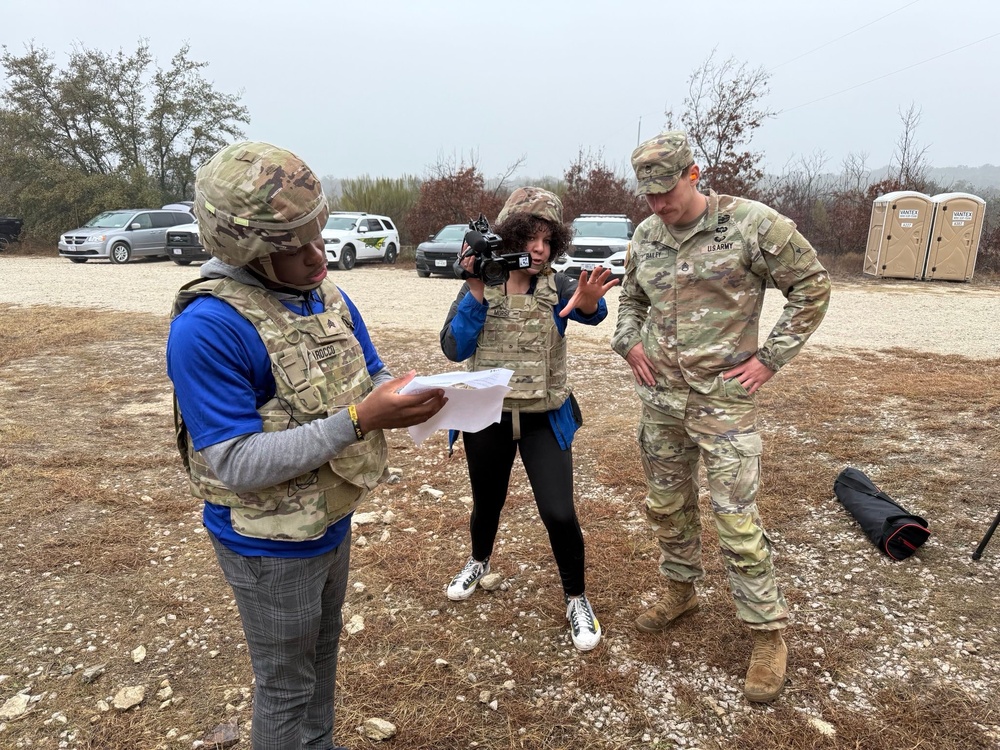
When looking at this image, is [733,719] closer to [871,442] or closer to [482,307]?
[482,307]

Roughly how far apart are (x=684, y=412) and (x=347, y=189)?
956 inches

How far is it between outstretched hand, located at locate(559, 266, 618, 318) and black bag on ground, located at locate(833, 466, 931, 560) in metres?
2.08

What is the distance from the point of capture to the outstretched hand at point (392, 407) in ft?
4.74

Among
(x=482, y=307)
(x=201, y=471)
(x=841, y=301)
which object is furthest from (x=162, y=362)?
(x=841, y=301)

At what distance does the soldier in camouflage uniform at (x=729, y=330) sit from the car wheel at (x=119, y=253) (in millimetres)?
20690

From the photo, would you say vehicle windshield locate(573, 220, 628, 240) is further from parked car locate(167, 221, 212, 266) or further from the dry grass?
the dry grass

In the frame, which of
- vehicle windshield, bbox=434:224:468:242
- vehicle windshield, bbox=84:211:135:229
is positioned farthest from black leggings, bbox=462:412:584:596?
vehicle windshield, bbox=84:211:135:229

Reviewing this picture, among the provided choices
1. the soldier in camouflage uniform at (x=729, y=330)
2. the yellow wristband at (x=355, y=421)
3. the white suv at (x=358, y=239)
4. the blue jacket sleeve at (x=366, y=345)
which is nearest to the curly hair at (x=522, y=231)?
the soldier in camouflage uniform at (x=729, y=330)

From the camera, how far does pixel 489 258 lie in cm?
254

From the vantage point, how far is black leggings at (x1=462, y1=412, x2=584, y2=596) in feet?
8.64

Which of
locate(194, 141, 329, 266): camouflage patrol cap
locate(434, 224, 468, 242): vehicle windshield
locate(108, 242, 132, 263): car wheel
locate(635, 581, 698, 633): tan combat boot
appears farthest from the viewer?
locate(108, 242, 132, 263): car wheel

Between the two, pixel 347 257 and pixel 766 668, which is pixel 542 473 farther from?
pixel 347 257

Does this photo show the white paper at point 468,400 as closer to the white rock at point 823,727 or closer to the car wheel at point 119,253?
the white rock at point 823,727

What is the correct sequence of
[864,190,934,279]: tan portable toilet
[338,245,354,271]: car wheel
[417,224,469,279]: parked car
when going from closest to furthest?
[864,190,934,279]: tan portable toilet → [417,224,469,279]: parked car → [338,245,354,271]: car wheel
